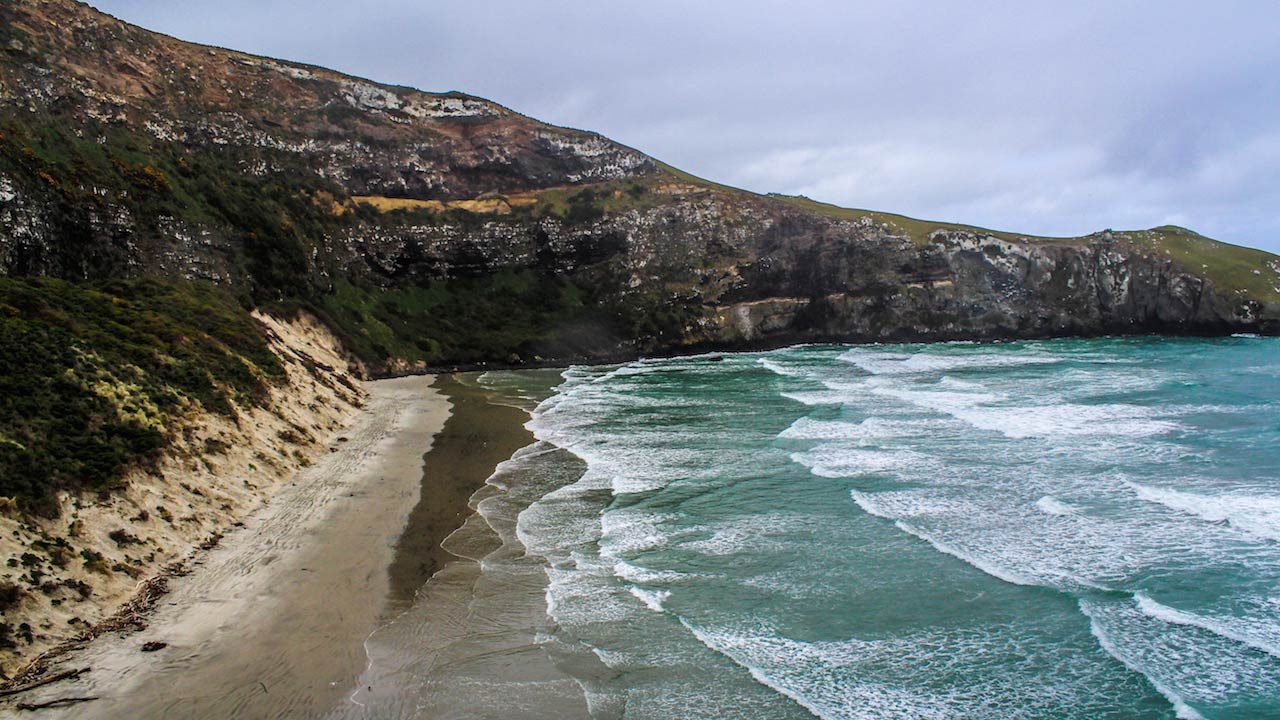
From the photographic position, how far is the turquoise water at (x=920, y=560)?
11.8 meters

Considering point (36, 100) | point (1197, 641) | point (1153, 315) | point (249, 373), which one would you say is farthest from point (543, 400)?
point (1153, 315)

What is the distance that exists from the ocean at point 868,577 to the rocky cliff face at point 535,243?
144ft

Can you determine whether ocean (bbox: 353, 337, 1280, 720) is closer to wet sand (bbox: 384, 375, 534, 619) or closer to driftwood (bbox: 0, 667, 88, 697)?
wet sand (bbox: 384, 375, 534, 619)

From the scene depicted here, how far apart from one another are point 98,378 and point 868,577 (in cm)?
2212

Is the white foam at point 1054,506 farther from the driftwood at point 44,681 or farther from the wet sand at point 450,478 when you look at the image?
the driftwood at point 44,681

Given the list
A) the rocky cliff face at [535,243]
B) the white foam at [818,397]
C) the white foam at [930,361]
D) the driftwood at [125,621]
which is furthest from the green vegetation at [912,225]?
the driftwood at [125,621]

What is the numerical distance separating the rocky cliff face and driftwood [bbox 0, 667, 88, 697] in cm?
4900

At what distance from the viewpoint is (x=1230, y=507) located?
19984mm

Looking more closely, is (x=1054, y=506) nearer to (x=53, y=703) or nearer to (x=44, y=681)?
(x=53, y=703)

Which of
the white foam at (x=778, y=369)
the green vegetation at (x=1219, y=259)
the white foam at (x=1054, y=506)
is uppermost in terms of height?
the green vegetation at (x=1219, y=259)

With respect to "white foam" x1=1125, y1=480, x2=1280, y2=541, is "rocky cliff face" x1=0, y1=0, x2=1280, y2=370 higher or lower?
higher

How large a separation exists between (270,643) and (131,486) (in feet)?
26.6

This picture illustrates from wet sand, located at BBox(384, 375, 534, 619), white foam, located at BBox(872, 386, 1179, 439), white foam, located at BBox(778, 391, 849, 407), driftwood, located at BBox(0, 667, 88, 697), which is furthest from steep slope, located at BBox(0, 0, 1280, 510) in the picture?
white foam, located at BBox(872, 386, 1179, 439)

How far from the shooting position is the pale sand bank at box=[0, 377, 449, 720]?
11.6 meters
